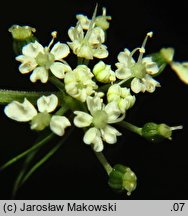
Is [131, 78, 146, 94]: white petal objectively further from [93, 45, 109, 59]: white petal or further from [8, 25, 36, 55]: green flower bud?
[8, 25, 36, 55]: green flower bud

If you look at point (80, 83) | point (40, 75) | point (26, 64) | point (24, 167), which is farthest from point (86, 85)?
point (24, 167)

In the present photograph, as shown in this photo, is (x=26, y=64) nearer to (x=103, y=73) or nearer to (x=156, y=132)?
(x=103, y=73)

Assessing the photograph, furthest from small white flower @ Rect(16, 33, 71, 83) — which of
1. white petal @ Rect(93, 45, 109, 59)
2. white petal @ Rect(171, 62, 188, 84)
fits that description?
white petal @ Rect(171, 62, 188, 84)

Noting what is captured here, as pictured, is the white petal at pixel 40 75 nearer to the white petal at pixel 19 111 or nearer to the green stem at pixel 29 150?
the white petal at pixel 19 111

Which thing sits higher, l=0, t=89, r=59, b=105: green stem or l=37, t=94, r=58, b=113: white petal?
l=0, t=89, r=59, b=105: green stem

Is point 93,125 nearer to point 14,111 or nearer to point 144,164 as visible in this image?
point 14,111

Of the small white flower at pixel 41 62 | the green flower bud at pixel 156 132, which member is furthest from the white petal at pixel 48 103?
the green flower bud at pixel 156 132
